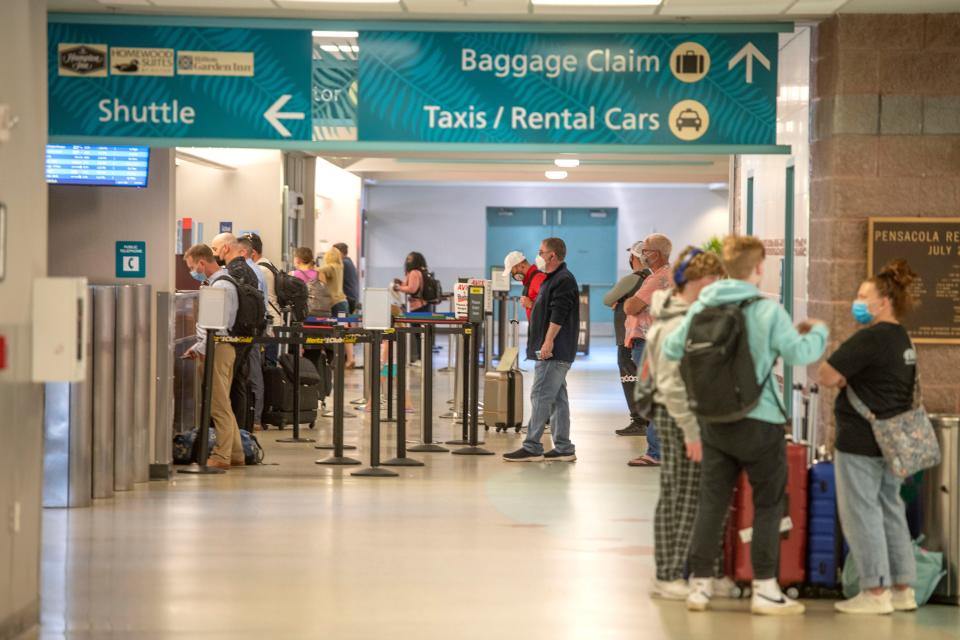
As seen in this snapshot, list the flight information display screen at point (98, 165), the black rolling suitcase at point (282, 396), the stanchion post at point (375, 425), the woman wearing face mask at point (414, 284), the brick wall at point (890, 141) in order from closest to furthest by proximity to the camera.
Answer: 1. the brick wall at point (890, 141)
2. the flight information display screen at point (98, 165)
3. the stanchion post at point (375, 425)
4. the black rolling suitcase at point (282, 396)
5. the woman wearing face mask at point (414, 284)

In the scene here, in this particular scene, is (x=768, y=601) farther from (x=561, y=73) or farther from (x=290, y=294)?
(x=290, y=294)

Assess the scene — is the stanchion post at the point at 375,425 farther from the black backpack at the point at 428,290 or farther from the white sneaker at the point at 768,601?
the black backpack at the point at 428,290

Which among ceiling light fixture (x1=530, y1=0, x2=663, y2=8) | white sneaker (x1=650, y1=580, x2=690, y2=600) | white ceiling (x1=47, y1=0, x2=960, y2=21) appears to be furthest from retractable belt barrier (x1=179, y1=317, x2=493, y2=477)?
white sneaker (x1=650, y1=580, x2=690, y2=600)

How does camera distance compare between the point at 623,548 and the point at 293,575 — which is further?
the point at 623,548

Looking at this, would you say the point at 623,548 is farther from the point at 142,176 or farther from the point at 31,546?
the point at 142,176

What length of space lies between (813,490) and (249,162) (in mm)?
11905

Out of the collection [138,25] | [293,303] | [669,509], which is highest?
[138,25]

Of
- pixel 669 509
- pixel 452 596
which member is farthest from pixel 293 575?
pixel 669 509

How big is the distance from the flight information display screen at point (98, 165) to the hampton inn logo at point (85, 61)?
1133mm

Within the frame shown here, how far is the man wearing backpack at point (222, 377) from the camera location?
9367 millimetres

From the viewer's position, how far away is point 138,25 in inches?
298

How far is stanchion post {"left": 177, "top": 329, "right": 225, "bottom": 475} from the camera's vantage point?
9195 millimetres

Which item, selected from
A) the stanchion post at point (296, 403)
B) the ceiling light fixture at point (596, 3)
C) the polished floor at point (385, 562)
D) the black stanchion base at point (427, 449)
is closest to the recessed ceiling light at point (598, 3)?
the ceiling light fixture at point (596, 3)

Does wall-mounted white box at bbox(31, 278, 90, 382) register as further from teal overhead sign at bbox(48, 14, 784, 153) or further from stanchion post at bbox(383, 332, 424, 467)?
stanchion post at bbox(383, 332, 424, 467)
